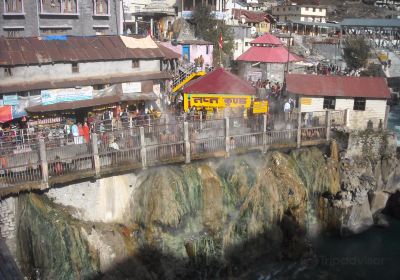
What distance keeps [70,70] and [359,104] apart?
16.6 meters

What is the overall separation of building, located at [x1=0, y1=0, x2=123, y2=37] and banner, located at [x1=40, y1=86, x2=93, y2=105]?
741 centimetres

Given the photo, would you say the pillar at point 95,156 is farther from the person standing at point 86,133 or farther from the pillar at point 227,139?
the pillar at point 227,139

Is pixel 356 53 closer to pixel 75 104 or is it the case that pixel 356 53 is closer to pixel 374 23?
pixel 374 23

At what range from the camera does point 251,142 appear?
20984 mm

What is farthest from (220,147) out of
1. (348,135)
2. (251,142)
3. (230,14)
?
(230,14)

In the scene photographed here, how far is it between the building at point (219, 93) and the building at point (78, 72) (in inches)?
88.8

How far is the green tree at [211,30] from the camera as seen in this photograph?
44.9 meters

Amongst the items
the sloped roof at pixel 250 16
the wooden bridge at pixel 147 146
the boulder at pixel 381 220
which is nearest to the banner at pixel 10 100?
the wooden bridge at pixel 147 146

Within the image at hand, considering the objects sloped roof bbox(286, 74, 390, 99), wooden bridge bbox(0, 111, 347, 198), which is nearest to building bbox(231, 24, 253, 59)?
sloped roof bbox(286, 74, 390, 99)

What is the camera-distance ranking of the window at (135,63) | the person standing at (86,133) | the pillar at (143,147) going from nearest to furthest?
the person standing at (86,133)
the pillar at (143,147)
the window at (135,63)

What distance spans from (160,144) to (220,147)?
308cm

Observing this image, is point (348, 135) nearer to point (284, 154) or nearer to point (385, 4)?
point (284, 154)

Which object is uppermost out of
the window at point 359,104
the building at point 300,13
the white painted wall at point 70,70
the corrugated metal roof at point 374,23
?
the building at point 300,13

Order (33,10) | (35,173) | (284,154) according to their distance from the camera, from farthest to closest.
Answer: (33,10) < (284,154) < (35,173)
